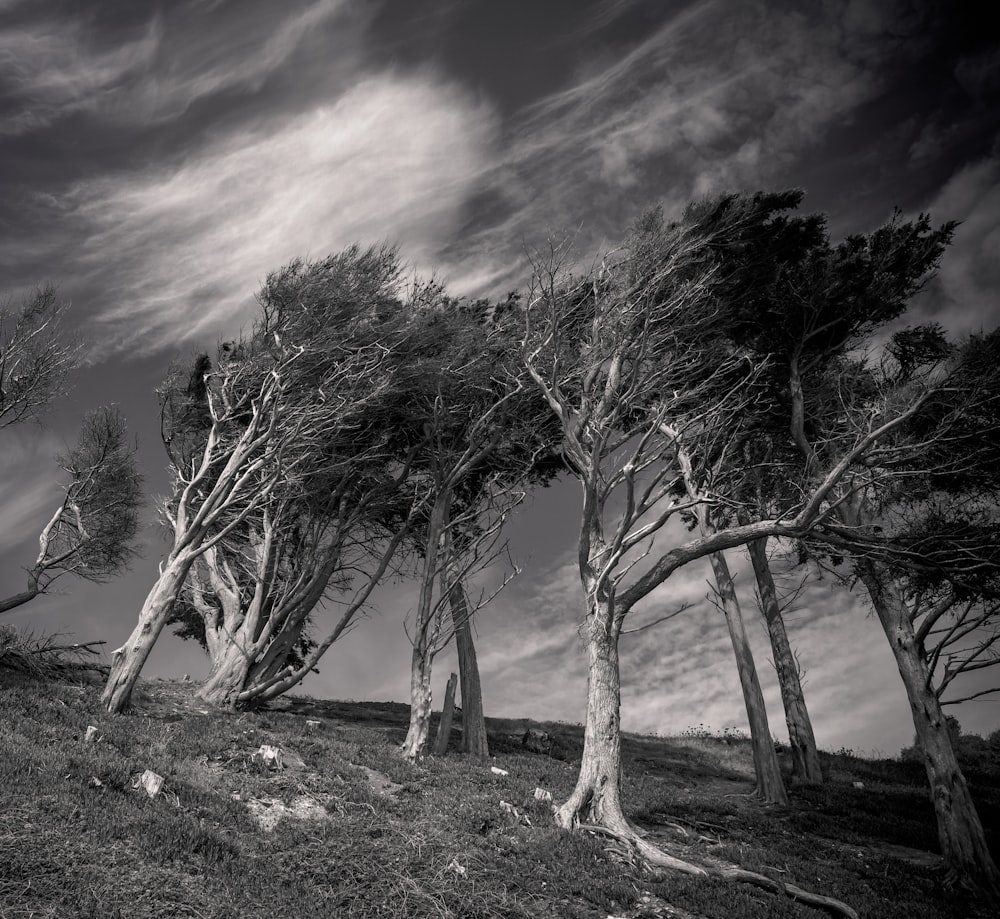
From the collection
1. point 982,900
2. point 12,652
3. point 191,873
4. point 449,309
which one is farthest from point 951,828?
point 12,652

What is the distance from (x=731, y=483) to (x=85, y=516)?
60.7ft

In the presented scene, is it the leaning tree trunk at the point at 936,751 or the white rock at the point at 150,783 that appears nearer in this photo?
the white rock at the point at 150,783

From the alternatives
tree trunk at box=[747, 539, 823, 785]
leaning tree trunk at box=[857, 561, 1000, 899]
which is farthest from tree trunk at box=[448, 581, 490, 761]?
leaning tree trunk at box=[857, 561, 1000, 899]

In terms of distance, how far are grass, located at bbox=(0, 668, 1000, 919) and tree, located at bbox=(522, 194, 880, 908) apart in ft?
5.12

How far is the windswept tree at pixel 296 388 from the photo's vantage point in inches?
627

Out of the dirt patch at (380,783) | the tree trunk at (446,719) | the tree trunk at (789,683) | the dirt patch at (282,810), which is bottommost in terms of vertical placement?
the dirt patch at (282,810)

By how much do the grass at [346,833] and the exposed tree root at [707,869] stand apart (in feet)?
1.11

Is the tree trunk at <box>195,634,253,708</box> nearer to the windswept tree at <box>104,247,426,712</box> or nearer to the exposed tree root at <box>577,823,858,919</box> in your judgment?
the windswept tree at <box>104,247,426,712</box>

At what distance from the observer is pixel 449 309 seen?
18.8 meters

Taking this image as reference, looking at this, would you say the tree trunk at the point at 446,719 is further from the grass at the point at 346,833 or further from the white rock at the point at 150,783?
the white rock at the point at 150,783

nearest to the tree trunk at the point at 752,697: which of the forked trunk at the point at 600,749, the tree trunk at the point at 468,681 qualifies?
the tree trunk at the point at 468,681

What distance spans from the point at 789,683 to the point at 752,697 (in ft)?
9.39

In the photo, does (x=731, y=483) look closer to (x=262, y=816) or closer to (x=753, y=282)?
(x=753, y=282)

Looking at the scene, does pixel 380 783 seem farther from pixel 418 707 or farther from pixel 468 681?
pixel 468 681
